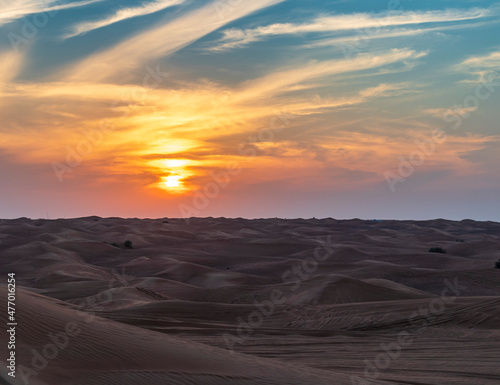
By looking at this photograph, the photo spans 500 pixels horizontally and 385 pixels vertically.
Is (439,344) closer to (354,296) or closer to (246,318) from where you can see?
(246,318)

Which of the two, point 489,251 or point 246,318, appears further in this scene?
point 489,251

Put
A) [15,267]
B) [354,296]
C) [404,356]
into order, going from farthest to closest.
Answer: [15,267]
[354,296]
[404,356]

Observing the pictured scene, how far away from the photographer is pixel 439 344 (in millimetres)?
11383

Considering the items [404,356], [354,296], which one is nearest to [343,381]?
[404,356]

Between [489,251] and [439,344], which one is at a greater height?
[489,251]

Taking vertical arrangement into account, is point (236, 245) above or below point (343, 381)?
above

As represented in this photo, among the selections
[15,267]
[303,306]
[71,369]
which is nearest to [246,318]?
[303,306]

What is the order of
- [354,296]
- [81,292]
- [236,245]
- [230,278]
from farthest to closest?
1. [236,245]
2. [230,278]
3. [81,292]
4. [354,296]

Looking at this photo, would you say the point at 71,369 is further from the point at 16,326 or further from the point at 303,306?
the point at 303,306

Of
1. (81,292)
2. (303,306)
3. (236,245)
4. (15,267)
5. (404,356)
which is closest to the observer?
(404,356)

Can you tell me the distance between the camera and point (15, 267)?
33.7 m

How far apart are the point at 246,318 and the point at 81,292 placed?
9.49 meters

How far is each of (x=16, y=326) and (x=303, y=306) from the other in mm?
10128

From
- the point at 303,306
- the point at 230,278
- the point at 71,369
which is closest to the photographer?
the point at 71,369
